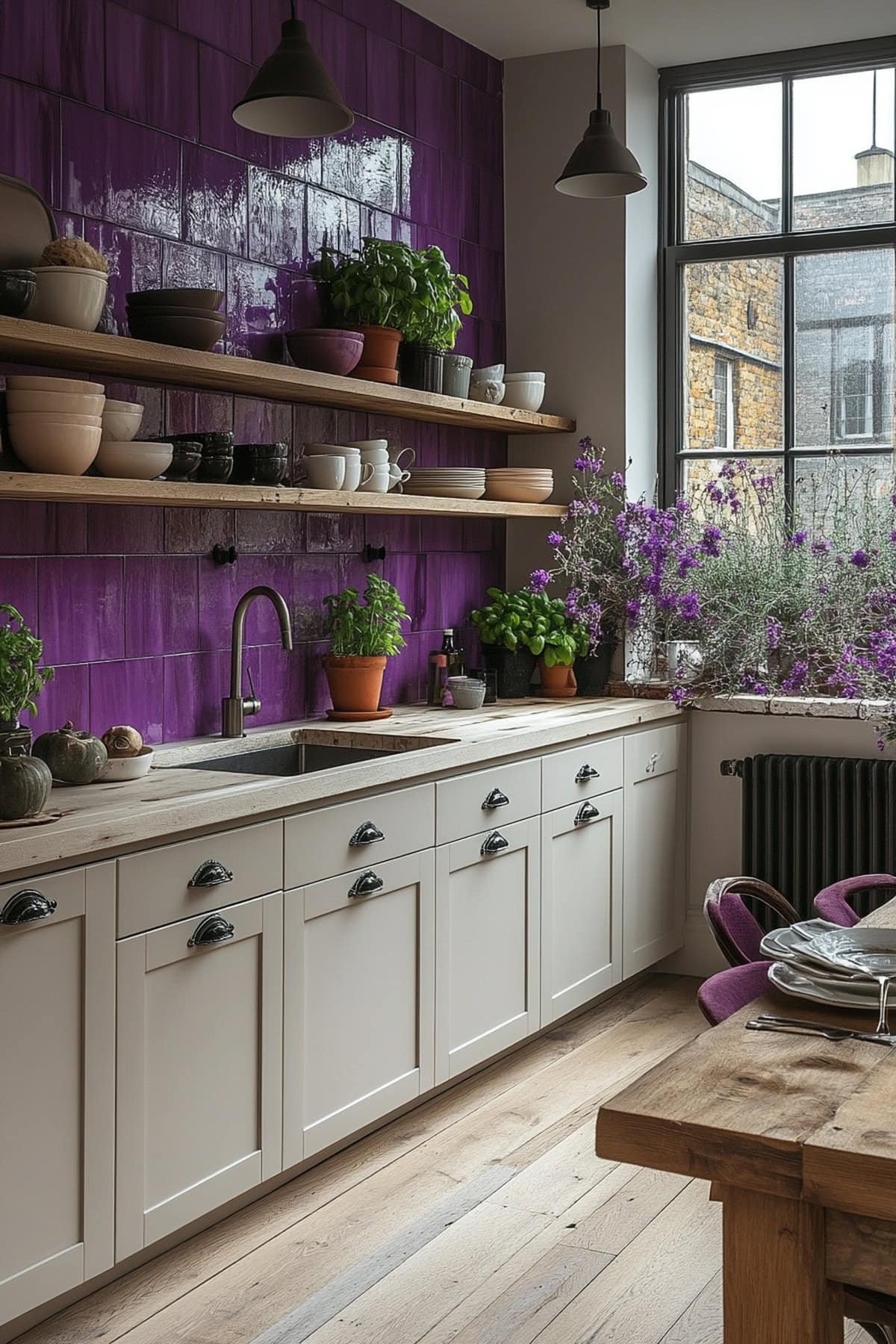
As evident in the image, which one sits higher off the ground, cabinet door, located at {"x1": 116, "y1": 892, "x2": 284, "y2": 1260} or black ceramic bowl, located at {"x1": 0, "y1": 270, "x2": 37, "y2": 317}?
black ceramic bowl, located at {"x1": 0, "y1": 270, "x2": 37, "y2": 317}

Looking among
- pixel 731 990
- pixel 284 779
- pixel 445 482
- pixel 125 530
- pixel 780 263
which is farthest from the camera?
pixel 780 263

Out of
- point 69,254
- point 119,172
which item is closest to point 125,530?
point 69,254

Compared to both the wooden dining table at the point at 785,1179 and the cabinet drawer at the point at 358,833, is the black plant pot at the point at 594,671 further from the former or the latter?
the wooden dining table at the point at 785,1179

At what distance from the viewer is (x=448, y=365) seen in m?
4.29

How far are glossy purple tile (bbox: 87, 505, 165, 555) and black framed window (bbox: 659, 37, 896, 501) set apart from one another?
2306mm

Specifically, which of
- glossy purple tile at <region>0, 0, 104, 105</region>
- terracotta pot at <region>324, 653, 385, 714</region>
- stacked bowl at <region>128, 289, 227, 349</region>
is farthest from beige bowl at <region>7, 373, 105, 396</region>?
terracotta pot at <region>324, 653, 385, 714</region>

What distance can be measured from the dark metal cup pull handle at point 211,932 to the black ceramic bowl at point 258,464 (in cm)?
120

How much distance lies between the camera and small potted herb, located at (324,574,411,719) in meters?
3.99

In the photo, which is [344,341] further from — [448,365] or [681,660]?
[681,660]

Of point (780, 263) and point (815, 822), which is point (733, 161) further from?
point (815, 822)

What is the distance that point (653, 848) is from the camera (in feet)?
15.1

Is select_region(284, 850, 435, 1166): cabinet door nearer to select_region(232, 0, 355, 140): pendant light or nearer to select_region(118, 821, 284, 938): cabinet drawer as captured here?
select_region(118, 821, 284, 938): cabinet drawer

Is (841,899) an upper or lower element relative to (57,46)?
lower

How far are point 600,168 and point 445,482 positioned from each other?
1.03m
